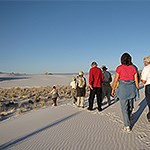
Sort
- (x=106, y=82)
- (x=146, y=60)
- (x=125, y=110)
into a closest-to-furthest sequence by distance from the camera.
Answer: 1. (x=125, y=110)
2. (x=146, y=60)
3. (x=106, y=82)

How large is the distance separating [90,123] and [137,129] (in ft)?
5.78

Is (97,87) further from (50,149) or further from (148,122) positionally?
(50,149)

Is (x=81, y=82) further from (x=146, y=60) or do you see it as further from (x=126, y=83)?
(x=126, y=83)

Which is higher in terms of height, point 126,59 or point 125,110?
point 126,59

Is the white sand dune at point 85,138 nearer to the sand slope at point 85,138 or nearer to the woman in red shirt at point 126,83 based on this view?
the sand slope at point 85,138

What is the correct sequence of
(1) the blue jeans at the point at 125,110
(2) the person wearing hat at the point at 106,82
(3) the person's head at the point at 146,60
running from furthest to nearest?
(2) the person wearing hat at the point at 106,82 < (3) the person's head at the point at 146,60 < (1) the blue jeans at the point at 125,110

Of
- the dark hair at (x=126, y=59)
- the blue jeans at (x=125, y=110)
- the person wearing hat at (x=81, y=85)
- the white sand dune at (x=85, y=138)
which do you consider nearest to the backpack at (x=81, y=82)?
the person wearing hat at (x=81, y=85)

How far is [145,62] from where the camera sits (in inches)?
285

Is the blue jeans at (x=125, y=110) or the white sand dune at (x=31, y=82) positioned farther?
the white sand dune at (x=31, y=82)

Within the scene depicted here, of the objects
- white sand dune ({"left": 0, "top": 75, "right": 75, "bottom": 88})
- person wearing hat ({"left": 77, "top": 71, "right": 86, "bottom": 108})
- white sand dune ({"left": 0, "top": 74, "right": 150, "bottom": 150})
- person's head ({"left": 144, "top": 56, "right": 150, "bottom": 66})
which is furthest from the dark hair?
white sand dune ({"left": 0, "top": 75, "right": 75, "bottom": 88})

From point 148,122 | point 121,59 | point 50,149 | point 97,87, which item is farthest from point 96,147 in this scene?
point 97,87

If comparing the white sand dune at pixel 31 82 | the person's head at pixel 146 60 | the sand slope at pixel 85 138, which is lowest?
the white sand dune at pixel 31 82

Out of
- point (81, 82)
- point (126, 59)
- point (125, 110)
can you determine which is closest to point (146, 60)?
point (126, 59)

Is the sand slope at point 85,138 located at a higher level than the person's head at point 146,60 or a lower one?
lower
